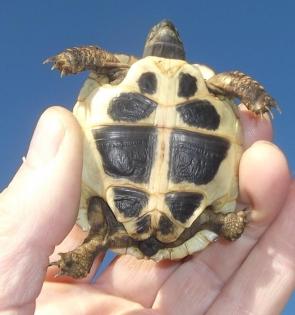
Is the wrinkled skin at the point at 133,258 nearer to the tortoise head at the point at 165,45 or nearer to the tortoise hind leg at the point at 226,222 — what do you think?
the tortoise hind leg at the point at 226,222

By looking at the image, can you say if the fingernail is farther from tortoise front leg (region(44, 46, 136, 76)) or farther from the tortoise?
tortoise front leg (region(44, 46, 136, 76))

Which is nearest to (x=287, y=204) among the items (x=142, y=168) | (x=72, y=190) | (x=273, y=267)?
(x=273, y=267)

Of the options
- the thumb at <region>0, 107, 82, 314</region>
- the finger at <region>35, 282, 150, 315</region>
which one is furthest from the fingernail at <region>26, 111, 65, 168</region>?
the finger at <region>35, 282, 150, 315</region>

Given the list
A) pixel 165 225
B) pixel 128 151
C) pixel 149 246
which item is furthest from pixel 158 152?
pixel 149 246

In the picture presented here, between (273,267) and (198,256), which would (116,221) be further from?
(273,267)

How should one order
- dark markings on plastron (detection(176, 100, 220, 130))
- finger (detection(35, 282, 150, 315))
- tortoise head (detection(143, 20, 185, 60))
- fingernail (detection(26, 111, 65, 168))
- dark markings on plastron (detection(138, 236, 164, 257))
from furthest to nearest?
tortoise head (detection(143, 20, 185, 60)) < dark markings on plastron (detection(138, 236, 164, 257)) < dark markings on plastron (detection(176, 100, 220, 130)) < finger (detection(35, 282, 150, 315)) < fingernail (detection(26, 111, 65, 168))

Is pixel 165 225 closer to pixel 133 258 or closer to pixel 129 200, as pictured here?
pixel 129 200
